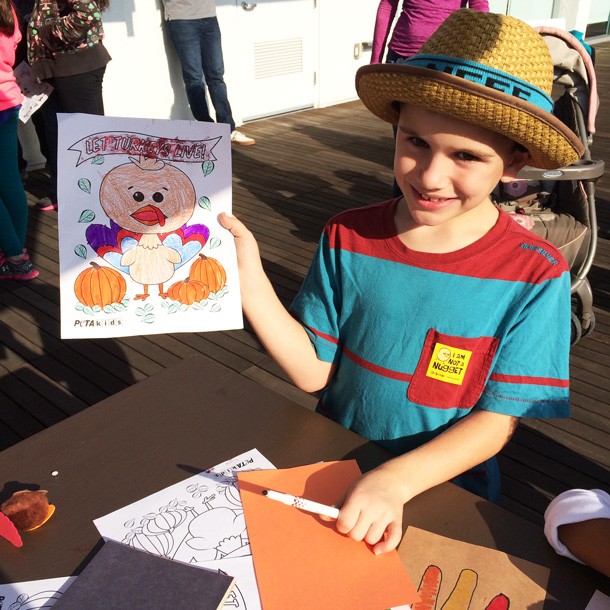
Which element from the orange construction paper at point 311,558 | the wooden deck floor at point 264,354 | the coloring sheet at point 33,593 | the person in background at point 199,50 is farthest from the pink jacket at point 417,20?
the coloring sheet at point 33,593

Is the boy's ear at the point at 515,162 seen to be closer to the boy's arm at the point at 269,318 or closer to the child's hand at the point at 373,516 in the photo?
the boy's arm at the point at 269,318

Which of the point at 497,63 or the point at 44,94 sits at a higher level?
the point at 497,63

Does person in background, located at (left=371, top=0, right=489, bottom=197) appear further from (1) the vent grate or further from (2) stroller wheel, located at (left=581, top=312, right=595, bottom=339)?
(1) the vent grate

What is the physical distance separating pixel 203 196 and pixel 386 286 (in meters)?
0.38

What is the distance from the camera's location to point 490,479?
4.15 ft

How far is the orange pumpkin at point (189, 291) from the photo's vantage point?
112 centimetres

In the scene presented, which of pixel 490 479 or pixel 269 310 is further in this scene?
pixel 490 479

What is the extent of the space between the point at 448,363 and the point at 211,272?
458 millimetres

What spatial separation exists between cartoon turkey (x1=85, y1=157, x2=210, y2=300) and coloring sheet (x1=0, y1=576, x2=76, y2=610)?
47cm

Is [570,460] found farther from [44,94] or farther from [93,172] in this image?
[44,94]

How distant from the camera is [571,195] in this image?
8.71ft

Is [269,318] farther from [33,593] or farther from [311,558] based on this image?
[33,593]

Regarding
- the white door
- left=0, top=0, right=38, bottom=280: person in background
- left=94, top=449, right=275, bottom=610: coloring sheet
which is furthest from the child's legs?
the white door

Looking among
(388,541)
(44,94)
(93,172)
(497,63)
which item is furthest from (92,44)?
(388,541)
